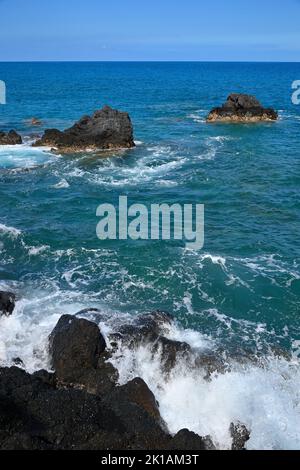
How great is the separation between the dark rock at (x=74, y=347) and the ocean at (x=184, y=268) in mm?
923

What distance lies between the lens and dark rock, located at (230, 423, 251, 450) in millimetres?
15109

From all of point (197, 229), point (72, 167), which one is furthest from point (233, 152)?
point (197, 229)

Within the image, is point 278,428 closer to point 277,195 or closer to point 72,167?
point 277,195

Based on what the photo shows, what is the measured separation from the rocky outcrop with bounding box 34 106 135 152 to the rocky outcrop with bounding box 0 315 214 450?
37236 mm

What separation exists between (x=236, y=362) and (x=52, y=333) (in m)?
7.65

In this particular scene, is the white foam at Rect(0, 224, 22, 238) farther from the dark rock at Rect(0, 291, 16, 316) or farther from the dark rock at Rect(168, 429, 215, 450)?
the dark rock at Rect(168, 429, 215, 450)

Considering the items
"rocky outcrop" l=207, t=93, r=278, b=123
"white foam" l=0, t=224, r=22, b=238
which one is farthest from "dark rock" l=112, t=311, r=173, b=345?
"rocky outcrop" l=207, t=93, r=278, b=123

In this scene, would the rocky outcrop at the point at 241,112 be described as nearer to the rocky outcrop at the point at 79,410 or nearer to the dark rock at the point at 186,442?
the rocky outcrop at the point at 79,410

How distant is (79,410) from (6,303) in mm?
8879

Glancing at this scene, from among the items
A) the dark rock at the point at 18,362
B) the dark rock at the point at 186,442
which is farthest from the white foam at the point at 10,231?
the dark rock at the point at 186,442

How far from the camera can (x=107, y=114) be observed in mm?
Result: 55094

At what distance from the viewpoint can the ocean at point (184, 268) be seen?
687 inches

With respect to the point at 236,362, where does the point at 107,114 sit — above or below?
above

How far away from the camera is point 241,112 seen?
245ft
